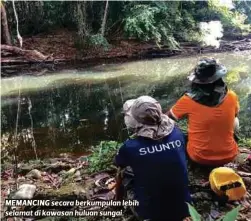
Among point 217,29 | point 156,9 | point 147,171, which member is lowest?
point 217,29

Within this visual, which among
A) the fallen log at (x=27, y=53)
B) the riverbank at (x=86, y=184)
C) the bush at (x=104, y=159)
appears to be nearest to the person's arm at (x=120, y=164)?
the riverbank at (x=86, y=184)

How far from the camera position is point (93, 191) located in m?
3.16

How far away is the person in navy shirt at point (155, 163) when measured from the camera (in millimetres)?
2262

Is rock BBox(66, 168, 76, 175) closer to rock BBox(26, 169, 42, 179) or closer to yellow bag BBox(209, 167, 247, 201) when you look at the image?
rock BBox(26, 169, 42, 179)

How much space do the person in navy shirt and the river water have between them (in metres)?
3.14

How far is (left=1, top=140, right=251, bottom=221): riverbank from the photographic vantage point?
8.83 ft

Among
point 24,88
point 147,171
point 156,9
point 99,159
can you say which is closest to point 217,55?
point 156,9

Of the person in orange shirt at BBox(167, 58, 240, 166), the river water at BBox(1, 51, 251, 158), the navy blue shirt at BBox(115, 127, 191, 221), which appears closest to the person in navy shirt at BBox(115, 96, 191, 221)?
the navy blue shirt at BBox(115, 127, 191, 221)

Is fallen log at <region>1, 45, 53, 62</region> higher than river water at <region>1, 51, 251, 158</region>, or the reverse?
river water at <region>1, 51, 251, 158</region>

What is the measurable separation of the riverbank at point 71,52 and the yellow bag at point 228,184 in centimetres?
975

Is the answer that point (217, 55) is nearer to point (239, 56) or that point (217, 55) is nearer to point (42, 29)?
point (239, 56)

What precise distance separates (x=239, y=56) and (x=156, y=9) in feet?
12.9

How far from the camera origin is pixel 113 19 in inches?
671

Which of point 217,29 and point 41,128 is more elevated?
point 41,128
